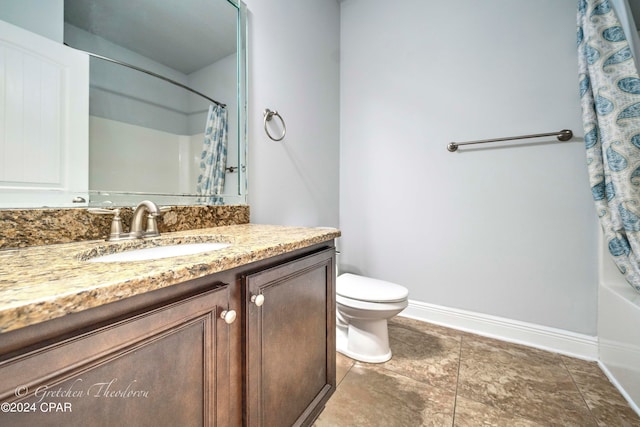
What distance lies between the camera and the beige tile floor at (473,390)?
110cm

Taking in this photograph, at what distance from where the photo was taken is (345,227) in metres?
2.30

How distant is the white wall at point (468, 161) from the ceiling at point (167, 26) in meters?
1.17

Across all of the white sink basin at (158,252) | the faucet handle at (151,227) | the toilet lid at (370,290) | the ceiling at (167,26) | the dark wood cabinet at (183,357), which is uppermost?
the ceiling at (167,26)

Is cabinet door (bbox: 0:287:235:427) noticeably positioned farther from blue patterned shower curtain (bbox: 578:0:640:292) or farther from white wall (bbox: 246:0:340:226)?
blue patterned shower curtain (bbox: 578:0:640:292)

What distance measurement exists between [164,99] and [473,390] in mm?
1924

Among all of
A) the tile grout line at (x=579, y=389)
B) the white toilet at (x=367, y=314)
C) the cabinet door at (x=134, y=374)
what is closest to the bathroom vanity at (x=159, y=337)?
the cabinet door at (x=134, y=374)

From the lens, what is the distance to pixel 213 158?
A: 4.40 ft

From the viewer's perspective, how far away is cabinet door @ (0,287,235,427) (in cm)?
36

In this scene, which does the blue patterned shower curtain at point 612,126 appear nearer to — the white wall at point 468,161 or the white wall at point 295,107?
the white wall at point 468,161

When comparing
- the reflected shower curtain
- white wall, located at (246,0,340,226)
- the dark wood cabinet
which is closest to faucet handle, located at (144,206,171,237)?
the reflected shower curtain

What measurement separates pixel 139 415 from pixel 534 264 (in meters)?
2.00

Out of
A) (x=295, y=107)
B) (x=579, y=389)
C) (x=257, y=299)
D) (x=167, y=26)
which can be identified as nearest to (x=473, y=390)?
(x=579, y=389)

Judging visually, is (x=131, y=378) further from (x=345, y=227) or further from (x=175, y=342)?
(x=345, y=227)

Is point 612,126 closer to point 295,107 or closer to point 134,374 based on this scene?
point 295,107
